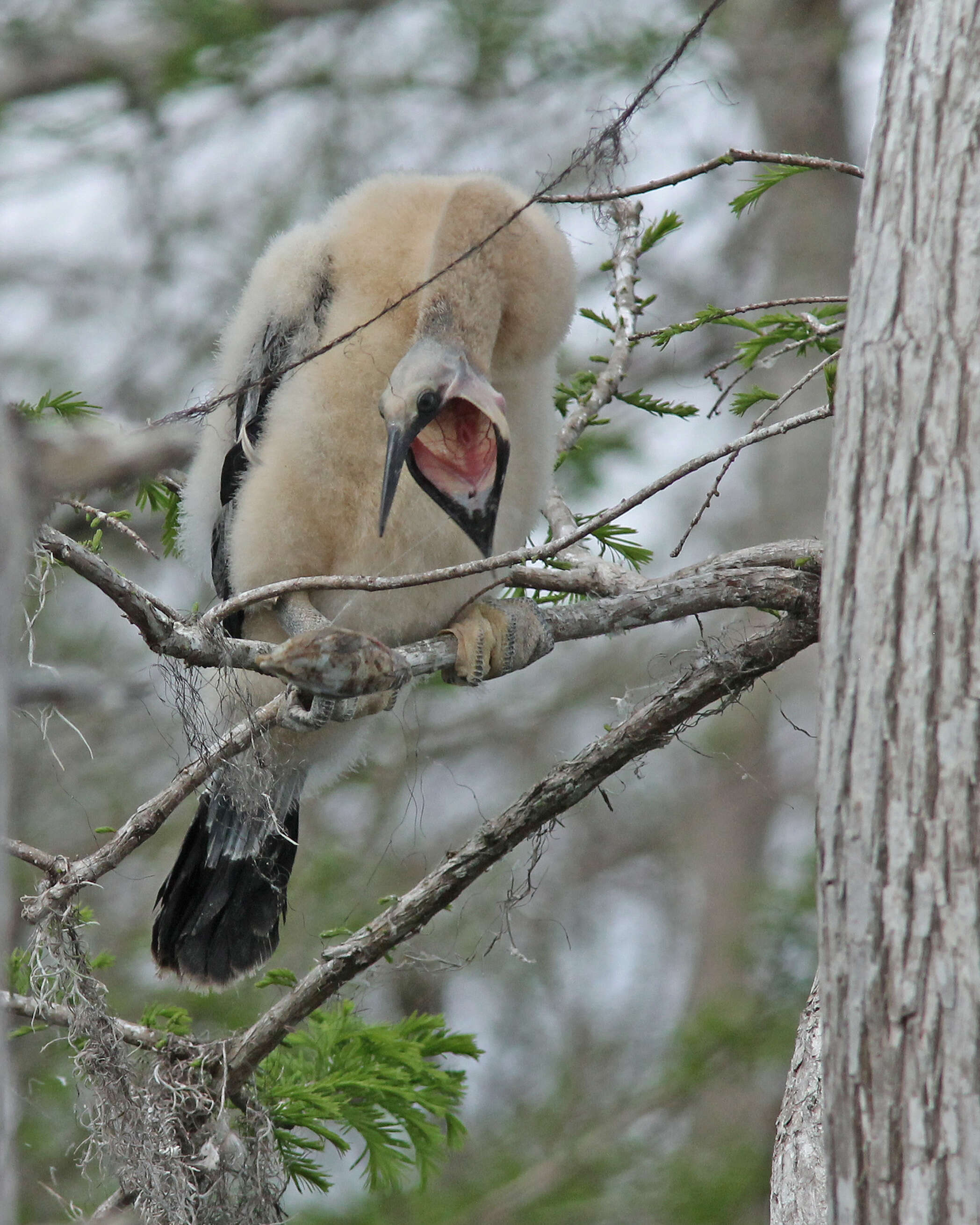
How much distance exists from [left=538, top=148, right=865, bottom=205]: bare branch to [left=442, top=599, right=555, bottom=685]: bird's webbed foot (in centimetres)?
93

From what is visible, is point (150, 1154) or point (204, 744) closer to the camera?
point (204, 744)

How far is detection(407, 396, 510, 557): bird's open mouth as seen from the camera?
9.14 ft

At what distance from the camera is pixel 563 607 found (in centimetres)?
271

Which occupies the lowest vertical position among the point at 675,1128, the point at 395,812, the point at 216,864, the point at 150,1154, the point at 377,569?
the point at 150,1154

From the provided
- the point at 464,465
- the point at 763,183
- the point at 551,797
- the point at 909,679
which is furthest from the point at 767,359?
the point at 909,679

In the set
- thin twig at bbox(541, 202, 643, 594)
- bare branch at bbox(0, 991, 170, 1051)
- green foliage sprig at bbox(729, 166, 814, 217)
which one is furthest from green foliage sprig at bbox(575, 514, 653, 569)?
bare branch at bbox(0, 991, 170, 1051)

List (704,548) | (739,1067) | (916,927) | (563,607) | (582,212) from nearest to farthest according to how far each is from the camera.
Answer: (916,927) → (563,607) → (582,212) → (739,1067) → (704,548)

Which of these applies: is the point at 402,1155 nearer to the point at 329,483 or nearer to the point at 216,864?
the point at 216,864

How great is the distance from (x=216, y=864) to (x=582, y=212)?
206 cm

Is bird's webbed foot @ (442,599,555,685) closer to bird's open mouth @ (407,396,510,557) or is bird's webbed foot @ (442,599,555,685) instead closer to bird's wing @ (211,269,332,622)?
bird's open mouth @ (407,396,510,557)

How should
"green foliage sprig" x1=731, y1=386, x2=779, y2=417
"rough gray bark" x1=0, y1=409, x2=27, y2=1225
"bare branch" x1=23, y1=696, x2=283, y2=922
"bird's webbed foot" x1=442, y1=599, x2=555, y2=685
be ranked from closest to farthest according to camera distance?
"rough gray bark" x1=0, y1=409, x2=27, y2=1225 → "bare branch" x1=23, y1=696, x2=283, y2=922 → "bird's webbed foot" x1=442, y1=599, x2=555, y2=685 → "green foliage sprig" x1=731, y1=386, x2=779, y2=417

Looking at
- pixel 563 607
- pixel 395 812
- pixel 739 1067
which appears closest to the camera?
pixel 563 607

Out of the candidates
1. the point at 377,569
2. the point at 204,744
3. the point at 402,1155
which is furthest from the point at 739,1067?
the point at 204,744

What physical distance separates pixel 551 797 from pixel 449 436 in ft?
2.81
